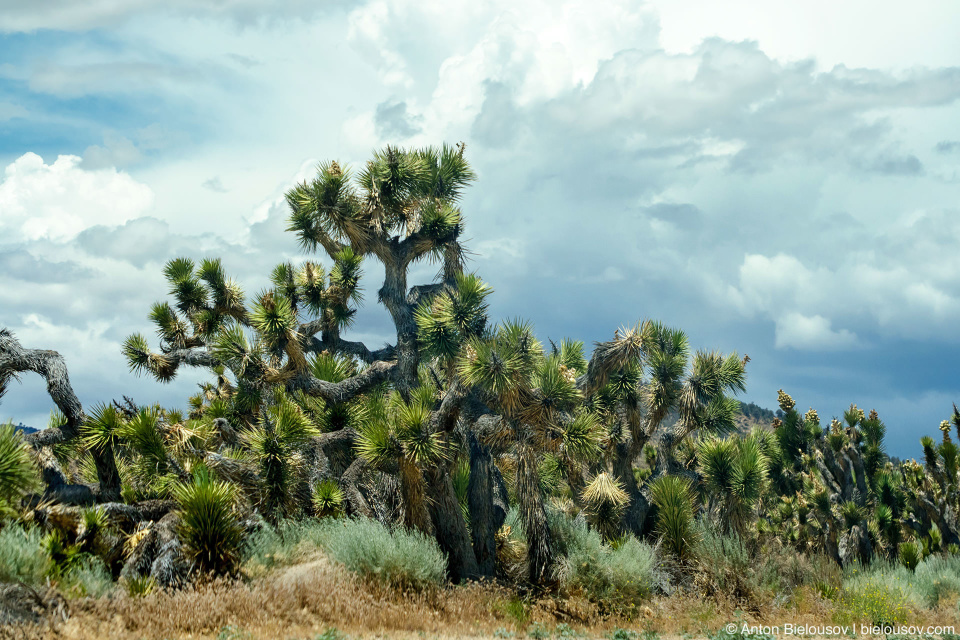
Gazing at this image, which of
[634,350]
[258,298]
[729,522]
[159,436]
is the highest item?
[258,298]

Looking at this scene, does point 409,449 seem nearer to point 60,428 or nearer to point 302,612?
point 302,612

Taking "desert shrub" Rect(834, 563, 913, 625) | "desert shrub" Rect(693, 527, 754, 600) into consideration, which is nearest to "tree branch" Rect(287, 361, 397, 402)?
"desert shrub" Rect(693, 527, 754, 600)

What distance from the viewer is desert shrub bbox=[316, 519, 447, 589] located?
34.3 feet

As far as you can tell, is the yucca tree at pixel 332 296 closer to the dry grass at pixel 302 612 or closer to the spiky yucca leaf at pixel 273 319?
the spiky yucca leaf at pixel 273 319

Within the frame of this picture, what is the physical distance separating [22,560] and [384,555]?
444cm

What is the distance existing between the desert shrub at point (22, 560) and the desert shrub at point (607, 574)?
24.3 ft

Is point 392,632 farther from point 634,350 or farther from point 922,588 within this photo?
point 922,588

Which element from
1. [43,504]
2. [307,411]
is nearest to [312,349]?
[307,411]

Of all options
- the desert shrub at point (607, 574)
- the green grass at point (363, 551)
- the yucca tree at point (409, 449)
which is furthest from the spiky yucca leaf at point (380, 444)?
the desert shrub at point (607, 574)

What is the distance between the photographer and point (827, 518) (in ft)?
72.9

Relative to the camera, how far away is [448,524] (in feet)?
42.8

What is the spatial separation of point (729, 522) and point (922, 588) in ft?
12.4

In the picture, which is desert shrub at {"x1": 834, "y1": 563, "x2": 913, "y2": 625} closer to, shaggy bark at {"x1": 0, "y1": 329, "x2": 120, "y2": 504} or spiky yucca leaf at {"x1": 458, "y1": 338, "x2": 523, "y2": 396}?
spiky yucca leaf at {"x1": 458, "y1": 338, "x2": 523, "y2": 396}

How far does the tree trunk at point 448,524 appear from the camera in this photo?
13.0 m
